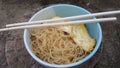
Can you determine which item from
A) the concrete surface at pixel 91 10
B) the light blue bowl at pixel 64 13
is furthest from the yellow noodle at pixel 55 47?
the concrete surface at pixel 91 10

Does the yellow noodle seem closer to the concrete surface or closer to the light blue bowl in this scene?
the light blue bowl

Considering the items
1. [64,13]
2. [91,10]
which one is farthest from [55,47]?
[91,10]

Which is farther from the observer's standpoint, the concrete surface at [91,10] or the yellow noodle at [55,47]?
the concrete surface at [91,10]

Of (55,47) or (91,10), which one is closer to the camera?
(55,47)

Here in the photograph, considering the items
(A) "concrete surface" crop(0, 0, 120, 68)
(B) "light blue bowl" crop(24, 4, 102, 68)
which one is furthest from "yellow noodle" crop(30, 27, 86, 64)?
(A) "concrete surface" crop(0, 0, 120, 68)

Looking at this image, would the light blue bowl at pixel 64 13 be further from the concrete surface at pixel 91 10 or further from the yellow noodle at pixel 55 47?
the concrete surface at pixel 91 10

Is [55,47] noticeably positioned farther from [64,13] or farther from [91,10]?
[91,10]

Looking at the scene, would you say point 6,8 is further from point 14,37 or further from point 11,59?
point 11,59

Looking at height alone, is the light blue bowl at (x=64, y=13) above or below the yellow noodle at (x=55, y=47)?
above

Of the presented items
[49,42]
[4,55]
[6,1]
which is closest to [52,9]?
[49,42]
